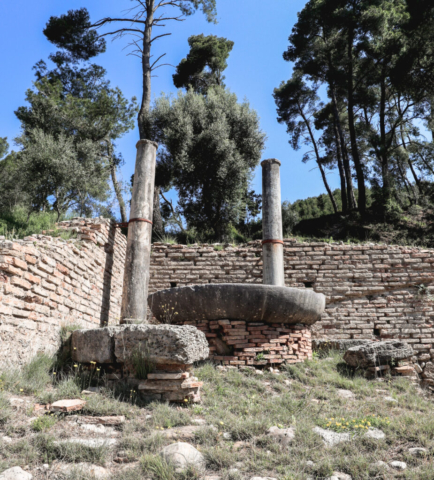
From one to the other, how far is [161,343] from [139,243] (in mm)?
3097

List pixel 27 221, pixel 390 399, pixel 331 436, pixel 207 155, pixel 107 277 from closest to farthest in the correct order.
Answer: pixel 331 436, pixel 390 399, pixel 107 277, pixel 27 221, pixel 207 155

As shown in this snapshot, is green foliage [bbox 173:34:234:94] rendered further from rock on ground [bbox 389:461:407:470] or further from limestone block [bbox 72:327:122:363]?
rock on ground [bbox 389:461:407:470]

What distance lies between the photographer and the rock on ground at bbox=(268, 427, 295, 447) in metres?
3.30

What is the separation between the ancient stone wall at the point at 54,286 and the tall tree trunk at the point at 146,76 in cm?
672

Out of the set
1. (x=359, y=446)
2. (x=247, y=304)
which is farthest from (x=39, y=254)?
(x=359, y=446)

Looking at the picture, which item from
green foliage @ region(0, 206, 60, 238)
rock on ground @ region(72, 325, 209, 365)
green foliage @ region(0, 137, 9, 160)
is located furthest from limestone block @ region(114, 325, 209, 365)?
green foliage @ region(0, 137, 9, 160)

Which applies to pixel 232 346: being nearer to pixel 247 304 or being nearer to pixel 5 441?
pixel 247 304

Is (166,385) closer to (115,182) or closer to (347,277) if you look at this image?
(347,277)

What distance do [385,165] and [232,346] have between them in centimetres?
1371

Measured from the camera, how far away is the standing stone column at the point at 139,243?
6.56 m

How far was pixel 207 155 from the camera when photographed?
12961 mm

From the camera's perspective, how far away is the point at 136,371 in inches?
163

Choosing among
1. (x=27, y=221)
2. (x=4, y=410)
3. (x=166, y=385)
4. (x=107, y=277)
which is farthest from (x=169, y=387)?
(x=27, y=221)

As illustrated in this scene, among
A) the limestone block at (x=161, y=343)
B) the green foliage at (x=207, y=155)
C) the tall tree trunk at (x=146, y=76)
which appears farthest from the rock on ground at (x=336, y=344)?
the tall tree trunk at (x=146, y=76)
